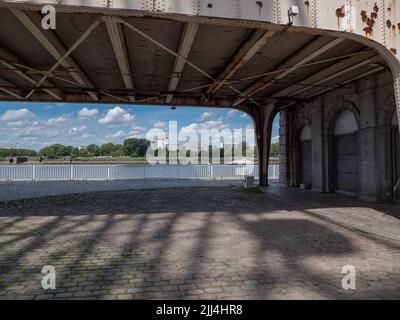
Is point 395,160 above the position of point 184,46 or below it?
below

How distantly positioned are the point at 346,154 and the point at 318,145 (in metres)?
1.74

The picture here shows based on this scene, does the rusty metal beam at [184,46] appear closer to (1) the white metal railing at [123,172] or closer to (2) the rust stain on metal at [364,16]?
(2) the rust stain on metal at [364,16]

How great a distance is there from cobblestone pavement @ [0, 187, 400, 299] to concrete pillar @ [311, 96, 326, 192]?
520 centimetres

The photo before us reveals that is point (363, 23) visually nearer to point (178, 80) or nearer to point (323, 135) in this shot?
point (178, 80)

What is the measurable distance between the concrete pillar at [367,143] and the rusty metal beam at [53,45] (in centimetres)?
1125

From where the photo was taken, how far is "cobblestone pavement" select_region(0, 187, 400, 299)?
3967 millimetres

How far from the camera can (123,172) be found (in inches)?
971

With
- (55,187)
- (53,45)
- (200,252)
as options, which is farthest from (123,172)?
(200,252)

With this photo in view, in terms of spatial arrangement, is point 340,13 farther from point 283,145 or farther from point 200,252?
point 283,145

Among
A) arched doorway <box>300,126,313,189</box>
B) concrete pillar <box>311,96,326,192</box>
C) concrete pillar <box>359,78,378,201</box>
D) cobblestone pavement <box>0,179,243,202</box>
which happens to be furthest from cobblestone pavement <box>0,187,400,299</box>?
arched doorway <box>300,126,313,189</box>

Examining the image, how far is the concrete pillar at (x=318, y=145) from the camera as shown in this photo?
15.4m

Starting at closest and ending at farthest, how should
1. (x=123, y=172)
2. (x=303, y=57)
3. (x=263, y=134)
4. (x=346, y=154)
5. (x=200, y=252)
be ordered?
(x=200, y=252) < (x=303, y=57) < (x=346, y=154) < (x=263, y=134) < (x=123, y=172)
